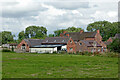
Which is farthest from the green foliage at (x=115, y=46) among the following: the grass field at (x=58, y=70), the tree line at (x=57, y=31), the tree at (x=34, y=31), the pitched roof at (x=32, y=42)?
the tree at (x=34, y=31)

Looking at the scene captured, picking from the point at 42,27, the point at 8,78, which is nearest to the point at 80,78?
the point at 8,78

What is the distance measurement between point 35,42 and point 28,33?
6380cm

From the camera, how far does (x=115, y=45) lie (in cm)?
5662

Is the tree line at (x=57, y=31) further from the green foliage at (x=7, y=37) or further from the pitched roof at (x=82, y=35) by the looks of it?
the pitched roof at (x=82, y=35)

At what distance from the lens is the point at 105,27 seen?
130125 millimetres

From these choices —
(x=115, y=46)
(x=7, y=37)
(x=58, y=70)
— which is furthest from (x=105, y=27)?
(x=58, y=70)

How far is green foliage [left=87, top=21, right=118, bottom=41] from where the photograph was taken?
12215 cm

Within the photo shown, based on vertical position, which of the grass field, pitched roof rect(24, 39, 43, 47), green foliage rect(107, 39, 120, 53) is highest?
pitched roof rect(24, 39, 43, 47)

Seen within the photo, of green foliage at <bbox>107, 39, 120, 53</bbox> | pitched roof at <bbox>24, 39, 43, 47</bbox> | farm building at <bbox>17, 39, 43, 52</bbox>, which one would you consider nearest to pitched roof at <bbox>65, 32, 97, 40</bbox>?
pitched roof at <bbox>24, 39, 43, 47</bbox>

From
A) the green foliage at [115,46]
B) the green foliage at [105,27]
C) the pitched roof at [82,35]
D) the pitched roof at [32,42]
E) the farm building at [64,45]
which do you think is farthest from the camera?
the green foliage at [105,27]

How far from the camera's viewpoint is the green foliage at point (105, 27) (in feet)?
401

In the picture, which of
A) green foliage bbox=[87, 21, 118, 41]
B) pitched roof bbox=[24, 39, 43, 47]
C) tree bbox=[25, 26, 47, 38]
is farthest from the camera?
tree bbox=[25, 26, 47, 38]

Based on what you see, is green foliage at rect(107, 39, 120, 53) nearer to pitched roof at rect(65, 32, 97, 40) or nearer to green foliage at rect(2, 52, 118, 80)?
green foliage at rect(2, 52, 118, 80)

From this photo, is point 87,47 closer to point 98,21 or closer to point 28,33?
point 98,21
